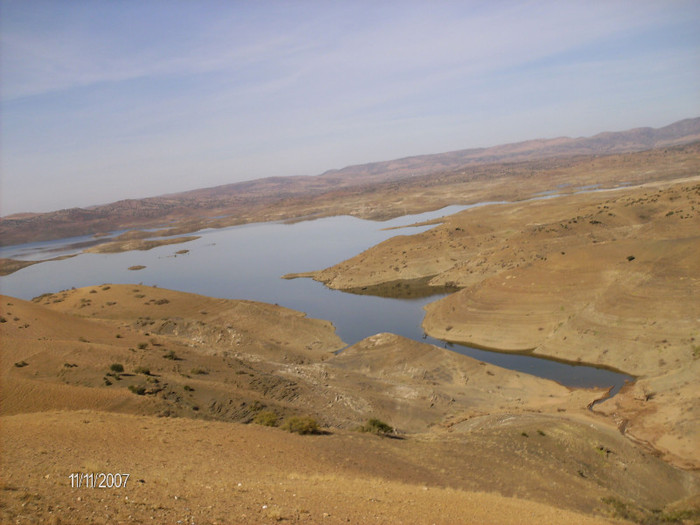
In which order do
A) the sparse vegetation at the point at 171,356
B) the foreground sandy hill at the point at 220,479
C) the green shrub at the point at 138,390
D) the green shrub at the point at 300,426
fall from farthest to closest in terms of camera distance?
the sparse vegetation at the point at 171,356 < the green shrub at the point at 138,390 < the green shrub at the point at 300,426 < the foreground sandy hill at the point at 220,479

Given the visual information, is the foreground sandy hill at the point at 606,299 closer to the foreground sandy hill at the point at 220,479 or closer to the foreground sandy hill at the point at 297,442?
the foreground sandy hill at the point at 297,442

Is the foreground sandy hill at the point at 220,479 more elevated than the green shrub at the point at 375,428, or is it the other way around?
the foreground sandy hill at the point at 220,479

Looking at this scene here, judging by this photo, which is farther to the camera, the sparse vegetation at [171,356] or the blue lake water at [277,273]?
the blue lake water at [277,273]

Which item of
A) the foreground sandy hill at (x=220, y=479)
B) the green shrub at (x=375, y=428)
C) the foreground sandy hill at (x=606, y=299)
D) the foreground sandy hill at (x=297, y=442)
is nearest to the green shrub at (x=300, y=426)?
the foreground sandy hill at (x=220, y=479)

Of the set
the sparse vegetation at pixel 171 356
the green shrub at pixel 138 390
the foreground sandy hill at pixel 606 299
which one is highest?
the green shrub at pixel 138 390

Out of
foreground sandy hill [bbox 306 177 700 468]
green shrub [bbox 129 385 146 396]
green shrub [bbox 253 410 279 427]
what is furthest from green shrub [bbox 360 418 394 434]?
foreground sandy hill [bbox 306 177 700 468]

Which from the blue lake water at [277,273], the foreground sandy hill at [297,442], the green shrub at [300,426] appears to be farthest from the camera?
the blue lake water at [277,273]

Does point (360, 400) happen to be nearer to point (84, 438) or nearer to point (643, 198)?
point (84, 438)
